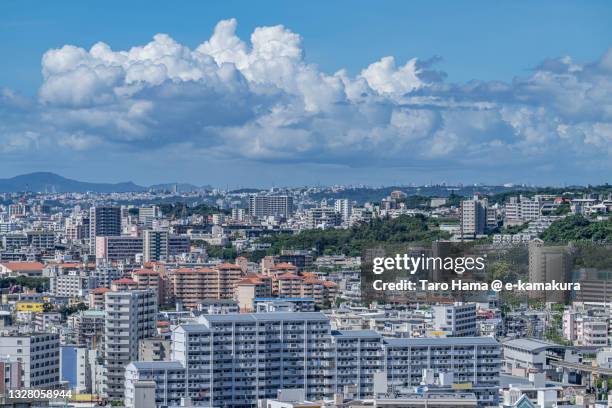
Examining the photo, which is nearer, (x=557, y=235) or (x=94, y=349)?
(x=94, y=349)

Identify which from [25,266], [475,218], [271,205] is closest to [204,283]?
[25,266]

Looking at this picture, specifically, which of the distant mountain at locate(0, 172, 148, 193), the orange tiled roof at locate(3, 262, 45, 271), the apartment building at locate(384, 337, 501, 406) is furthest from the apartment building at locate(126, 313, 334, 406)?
the distant mountain at locate(0, 172, 148, 193)

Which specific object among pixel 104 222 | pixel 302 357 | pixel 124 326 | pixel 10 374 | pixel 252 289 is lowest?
pixel 10 374

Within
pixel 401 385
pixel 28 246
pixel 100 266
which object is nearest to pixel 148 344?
pixel 401 385

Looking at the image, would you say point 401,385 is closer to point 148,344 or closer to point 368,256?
point 148,344

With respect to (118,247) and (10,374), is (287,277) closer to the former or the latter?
(10,374)

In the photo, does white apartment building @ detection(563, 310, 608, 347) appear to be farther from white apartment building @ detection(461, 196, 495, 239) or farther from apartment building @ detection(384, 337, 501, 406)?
white apartment building @ detection(461, 196, 495, 239)

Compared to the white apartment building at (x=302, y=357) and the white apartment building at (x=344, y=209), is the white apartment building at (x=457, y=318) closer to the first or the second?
the white apartment building at (x=302, y=357)

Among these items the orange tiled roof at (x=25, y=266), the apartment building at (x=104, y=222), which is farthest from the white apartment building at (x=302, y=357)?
the apartment building at (x=104, y=222)
